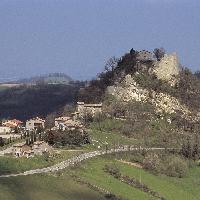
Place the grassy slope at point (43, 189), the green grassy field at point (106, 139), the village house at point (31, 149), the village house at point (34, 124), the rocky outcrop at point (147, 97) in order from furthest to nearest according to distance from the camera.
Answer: the rocky outcrop at point (147, 97), the village house at point (34, 124), the green grassy field at point (106, 139), the village house at point (31, 149), the grassy slope at point (43, 189)

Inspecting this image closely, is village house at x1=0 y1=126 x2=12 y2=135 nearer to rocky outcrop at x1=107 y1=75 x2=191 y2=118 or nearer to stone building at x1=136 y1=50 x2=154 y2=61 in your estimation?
rocky outcrop at x1=107 y1=75 x2=191 y2=118

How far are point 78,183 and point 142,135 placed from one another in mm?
31272

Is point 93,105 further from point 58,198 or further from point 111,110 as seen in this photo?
Answer: point 58,198

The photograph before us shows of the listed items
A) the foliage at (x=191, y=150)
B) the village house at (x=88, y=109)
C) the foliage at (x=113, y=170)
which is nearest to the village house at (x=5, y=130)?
the village house at (x=88, y=109)

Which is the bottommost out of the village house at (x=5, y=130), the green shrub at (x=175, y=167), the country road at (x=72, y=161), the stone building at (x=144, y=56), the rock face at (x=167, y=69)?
the green shrub at (x=175, y=167)

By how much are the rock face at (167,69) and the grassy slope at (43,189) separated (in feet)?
149

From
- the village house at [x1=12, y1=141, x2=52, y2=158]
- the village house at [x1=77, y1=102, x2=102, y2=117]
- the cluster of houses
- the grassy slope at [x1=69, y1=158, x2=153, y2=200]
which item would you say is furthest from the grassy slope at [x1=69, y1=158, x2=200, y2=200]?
the village house at [x1=77, y1=102, x2=102, y2=117]

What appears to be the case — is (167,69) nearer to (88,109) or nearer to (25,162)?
A: (88,109)

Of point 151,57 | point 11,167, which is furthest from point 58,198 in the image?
point 151,57

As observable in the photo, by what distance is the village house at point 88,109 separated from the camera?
352 ft

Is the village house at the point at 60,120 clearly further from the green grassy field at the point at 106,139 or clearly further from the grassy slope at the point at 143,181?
the grassy slope at the point at 143,181

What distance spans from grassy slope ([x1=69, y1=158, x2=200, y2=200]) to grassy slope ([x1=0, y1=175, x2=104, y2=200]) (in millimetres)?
3753

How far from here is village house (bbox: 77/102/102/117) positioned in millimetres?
107250

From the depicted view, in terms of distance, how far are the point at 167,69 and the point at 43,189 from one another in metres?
53.0
